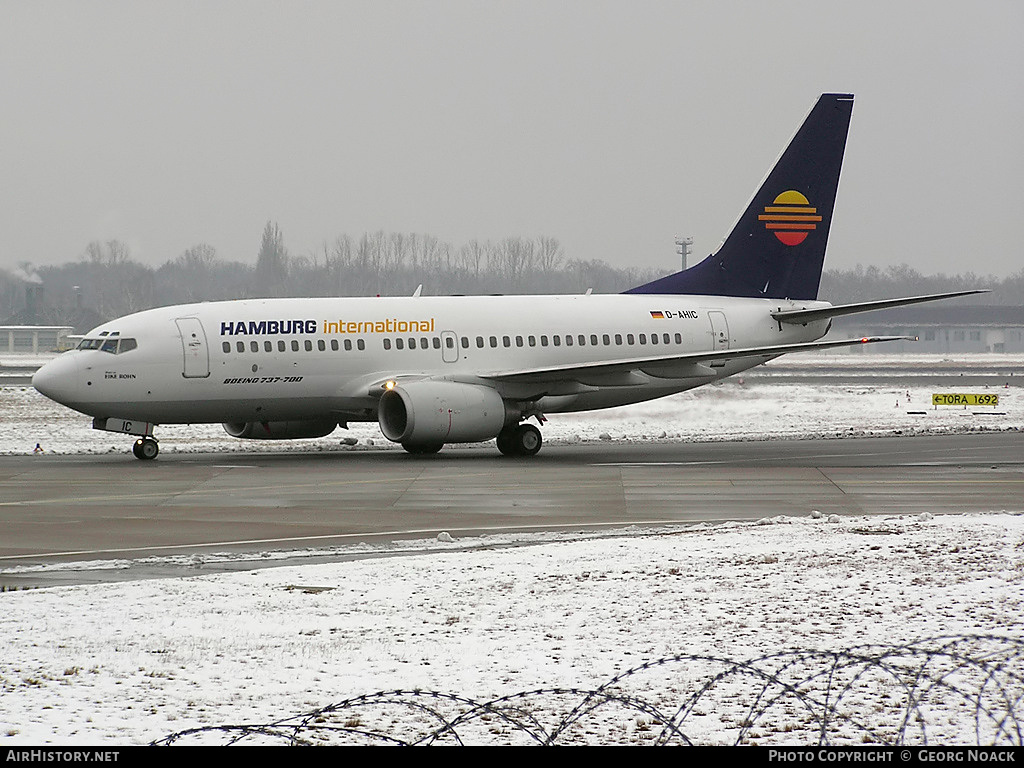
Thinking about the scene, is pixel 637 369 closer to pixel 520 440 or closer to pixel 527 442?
pixel 527 442

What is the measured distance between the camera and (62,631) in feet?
37.7

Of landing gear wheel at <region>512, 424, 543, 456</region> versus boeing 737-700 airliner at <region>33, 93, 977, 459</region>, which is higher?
boeing 737-700 airliner at <region>33, 93, 977, 459</region>

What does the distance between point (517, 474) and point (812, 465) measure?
6575 mm

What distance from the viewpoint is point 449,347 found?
32.8m

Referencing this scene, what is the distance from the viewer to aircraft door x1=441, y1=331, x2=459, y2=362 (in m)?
32.7

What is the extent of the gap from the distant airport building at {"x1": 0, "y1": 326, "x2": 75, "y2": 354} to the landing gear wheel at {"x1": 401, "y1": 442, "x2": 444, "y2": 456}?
85844 millimetres

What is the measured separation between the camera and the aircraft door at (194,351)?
1198 inches

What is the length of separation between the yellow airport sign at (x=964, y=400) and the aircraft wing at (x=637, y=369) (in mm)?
14377

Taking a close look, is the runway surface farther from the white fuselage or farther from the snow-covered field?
the snow-covered field

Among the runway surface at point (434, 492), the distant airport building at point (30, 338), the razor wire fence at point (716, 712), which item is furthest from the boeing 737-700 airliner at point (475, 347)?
the distant airport building at point (30, 338)

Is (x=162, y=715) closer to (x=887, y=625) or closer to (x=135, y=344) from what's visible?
(x=887, y=625)

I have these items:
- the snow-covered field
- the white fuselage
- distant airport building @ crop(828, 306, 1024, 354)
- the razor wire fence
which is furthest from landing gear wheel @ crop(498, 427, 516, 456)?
distant airport building @ crop(828, 306, 1024, 354)

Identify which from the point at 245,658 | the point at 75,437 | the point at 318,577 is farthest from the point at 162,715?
the point at 75,437

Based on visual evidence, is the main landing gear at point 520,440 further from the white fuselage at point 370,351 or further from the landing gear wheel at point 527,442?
the white fuselage at point 370,351
